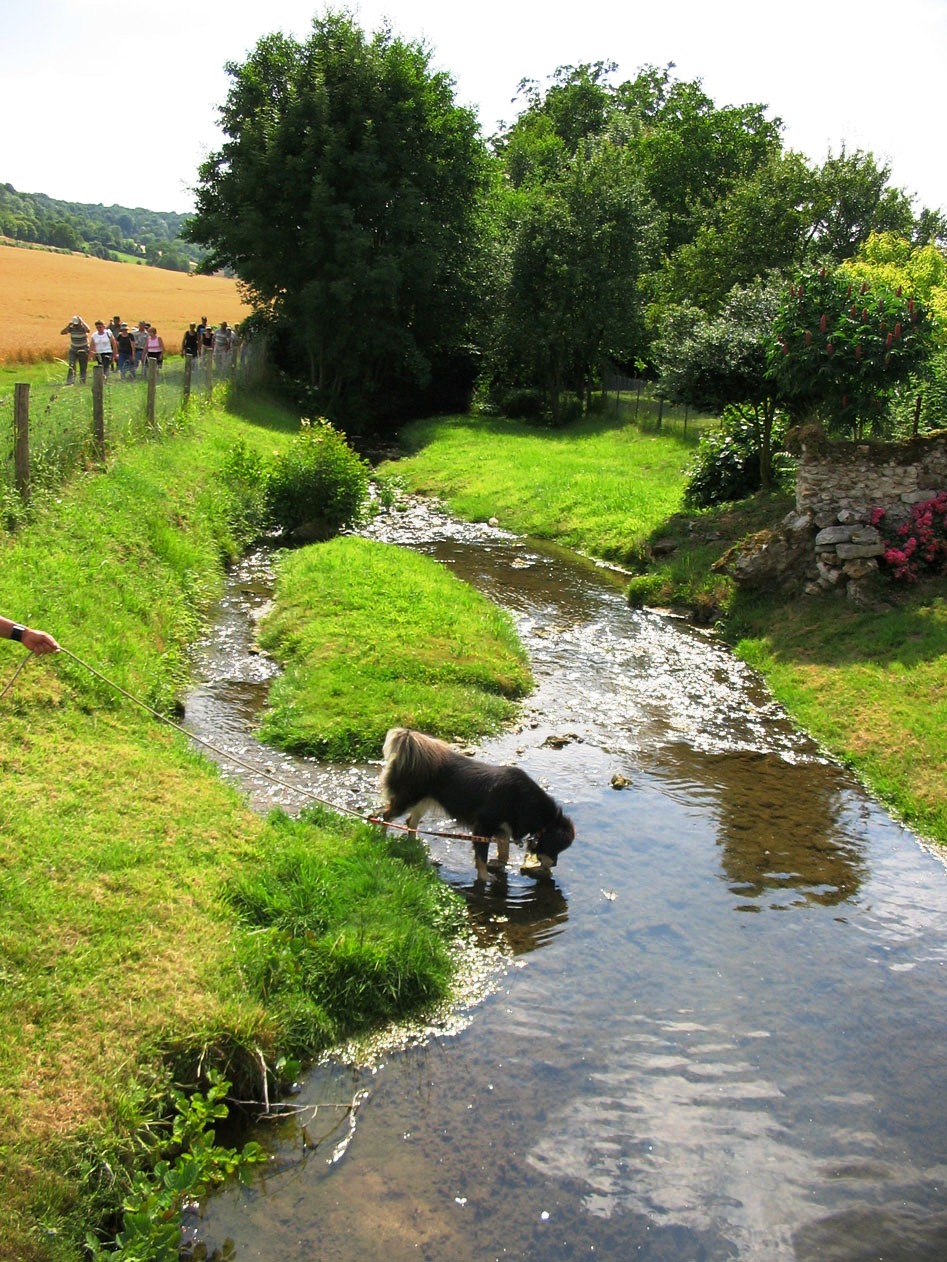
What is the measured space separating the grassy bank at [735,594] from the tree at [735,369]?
2270mm

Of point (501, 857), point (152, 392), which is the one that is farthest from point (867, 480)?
point (152, 392)

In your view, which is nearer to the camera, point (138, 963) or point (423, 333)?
point (138, 963)

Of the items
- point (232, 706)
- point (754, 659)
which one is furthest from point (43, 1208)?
point (754, 659)

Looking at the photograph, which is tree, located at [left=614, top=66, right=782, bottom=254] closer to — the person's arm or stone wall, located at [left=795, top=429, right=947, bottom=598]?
stone wall, located at [left=795, top=429, right=947, bottom=598]

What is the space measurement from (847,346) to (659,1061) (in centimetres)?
1590

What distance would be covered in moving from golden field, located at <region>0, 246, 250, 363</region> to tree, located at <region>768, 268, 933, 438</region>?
27.6 meters

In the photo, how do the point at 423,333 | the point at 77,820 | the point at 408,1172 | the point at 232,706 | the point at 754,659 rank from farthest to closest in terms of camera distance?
the point at 423,333, the point at 754,659, the point at 232,706, the point at 77,820, the point at 408,1172

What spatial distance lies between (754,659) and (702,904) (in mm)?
→ 8812

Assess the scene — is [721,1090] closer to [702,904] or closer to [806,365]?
[702,904]

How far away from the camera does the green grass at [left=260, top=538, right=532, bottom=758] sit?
13406 millimetres

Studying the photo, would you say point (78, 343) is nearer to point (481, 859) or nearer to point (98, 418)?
point (98, 418)

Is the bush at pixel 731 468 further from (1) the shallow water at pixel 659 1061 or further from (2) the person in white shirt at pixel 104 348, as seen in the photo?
(2) the person in white shirt at pixel 104 348

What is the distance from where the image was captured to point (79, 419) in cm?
2014

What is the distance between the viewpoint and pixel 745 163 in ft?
200
